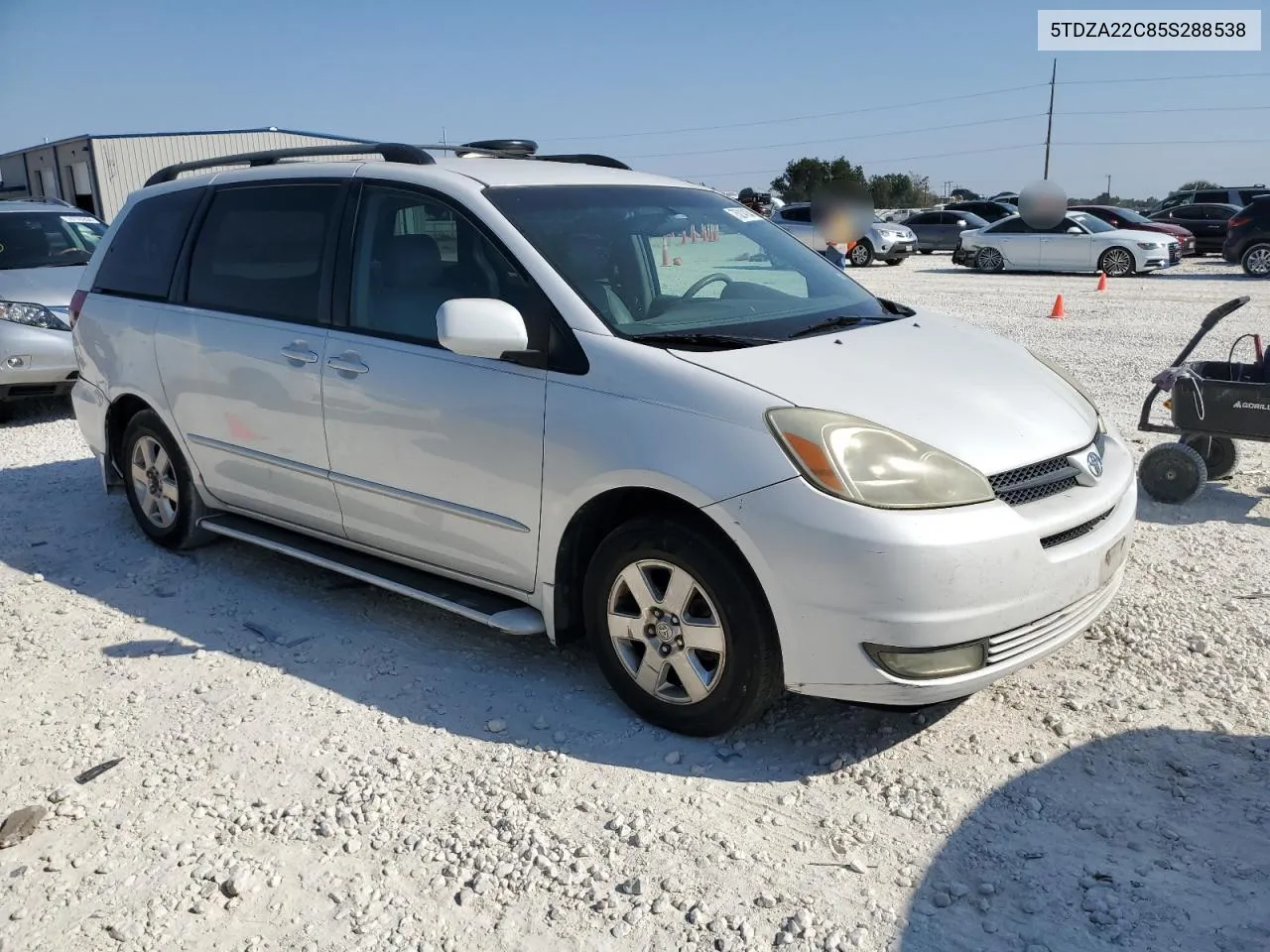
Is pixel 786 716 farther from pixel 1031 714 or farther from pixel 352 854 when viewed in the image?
pixel 352 854

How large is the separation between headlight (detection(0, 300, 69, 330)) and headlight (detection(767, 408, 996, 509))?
7435 mm

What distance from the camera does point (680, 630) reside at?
11.4ft

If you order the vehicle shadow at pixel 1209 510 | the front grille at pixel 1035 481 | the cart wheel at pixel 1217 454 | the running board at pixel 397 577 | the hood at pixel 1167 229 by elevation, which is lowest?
the hood at pixel 1167 229

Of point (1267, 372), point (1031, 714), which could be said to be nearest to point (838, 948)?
point (1031, 714)

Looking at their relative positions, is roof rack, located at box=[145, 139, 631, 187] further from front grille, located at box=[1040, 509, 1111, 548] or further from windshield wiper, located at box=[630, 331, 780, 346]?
front grille, located at box=[1040, 509, 1111, 548]

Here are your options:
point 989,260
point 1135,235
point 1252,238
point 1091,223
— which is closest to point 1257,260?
point 1252,238

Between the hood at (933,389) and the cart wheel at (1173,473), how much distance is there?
2.16m

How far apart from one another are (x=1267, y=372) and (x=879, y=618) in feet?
12.7

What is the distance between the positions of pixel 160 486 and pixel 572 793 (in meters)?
3.24

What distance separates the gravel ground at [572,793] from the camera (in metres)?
2.75

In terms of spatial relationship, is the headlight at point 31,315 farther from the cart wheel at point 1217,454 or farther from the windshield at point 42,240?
the cart wheel at point 1217,454

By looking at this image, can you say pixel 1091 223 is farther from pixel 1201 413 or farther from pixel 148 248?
pixel 148 248

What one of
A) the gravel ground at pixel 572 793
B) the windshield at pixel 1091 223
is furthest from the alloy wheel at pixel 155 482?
the windshield at pixel 1091 223

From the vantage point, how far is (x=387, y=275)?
428 cm
